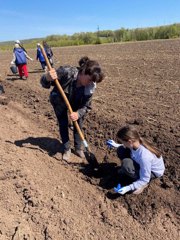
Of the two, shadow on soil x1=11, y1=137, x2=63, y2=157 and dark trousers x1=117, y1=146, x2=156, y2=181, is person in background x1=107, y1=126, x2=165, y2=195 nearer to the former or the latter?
dark trousers x1=117, y1=146, x2=156, y2=181

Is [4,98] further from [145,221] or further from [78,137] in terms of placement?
[145,221]

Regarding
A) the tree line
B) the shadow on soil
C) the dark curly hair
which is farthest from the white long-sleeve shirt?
the tree line

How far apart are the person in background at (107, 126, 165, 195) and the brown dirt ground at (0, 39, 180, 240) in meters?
0.25

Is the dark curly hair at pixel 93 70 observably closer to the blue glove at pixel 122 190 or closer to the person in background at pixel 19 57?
the blue glove at pixel 122 190

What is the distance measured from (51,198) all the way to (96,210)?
0.55m

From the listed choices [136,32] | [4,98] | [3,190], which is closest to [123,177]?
[3,190]

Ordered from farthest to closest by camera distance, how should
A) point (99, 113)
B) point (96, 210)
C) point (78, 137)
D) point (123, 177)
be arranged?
point (99, 113), point (78, 137), point (123, 177), point (96, 210)

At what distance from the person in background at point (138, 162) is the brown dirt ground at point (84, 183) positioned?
0.25 m

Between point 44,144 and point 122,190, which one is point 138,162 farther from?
point 44,144

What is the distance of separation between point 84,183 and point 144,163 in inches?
38.6

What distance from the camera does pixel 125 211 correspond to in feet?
13.2

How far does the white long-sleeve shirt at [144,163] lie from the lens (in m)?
3.93

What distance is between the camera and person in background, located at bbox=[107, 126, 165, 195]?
3.87 meters

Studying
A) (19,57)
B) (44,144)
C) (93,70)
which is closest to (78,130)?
(93,70)
